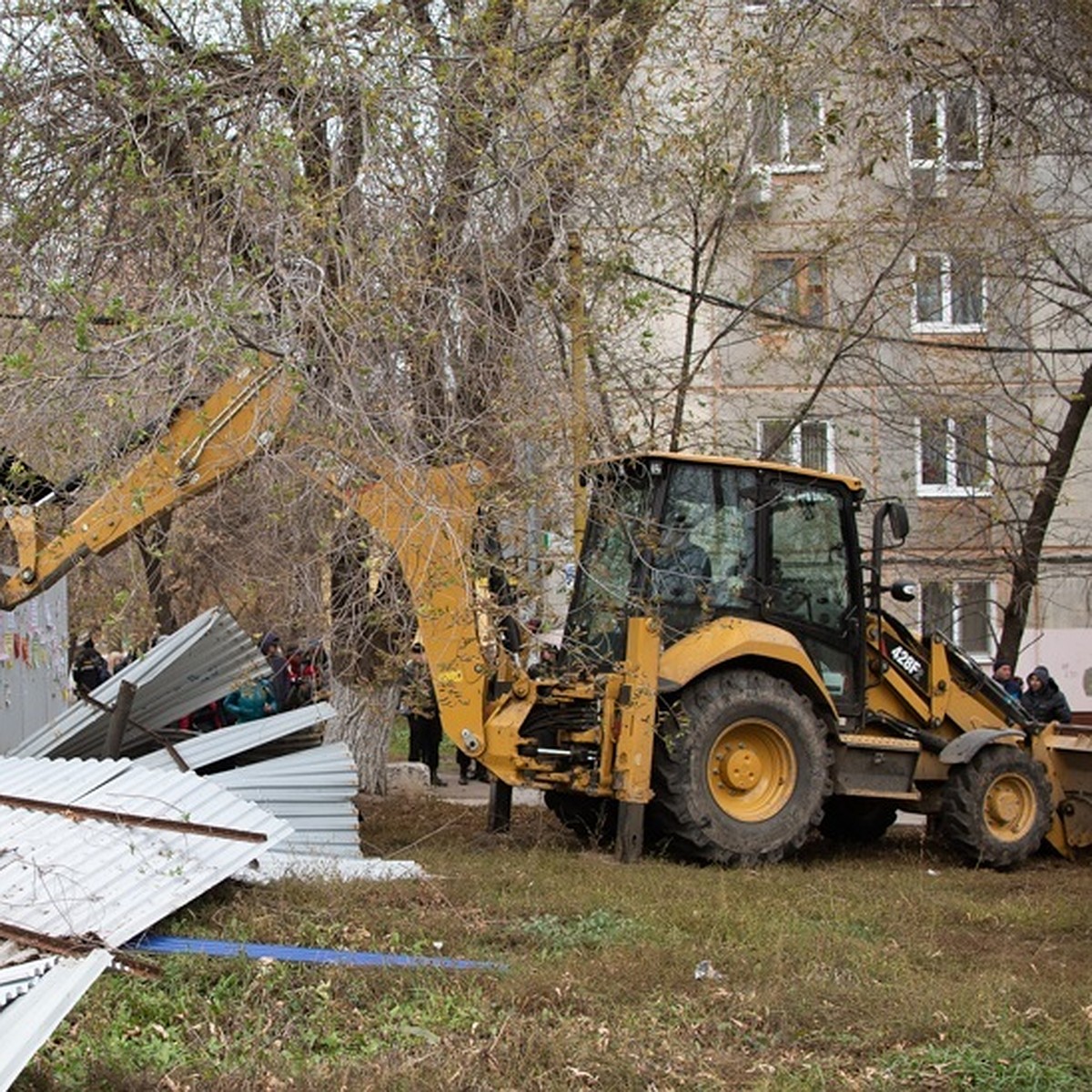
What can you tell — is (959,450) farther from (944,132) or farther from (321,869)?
(321,869)

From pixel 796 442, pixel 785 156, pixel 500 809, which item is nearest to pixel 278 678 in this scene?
pixel 500 809

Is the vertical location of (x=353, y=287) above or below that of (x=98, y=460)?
above

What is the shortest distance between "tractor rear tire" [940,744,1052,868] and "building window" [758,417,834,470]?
4.09m

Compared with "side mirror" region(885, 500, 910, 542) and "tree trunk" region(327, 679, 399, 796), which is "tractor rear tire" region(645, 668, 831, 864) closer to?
"side mirror" region(885, 500, 910, 542)

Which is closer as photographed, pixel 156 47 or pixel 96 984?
pixel 96 984

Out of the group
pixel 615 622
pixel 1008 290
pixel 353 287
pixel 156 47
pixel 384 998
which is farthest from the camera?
pixel 1008 290

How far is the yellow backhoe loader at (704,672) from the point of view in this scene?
33.1 ft

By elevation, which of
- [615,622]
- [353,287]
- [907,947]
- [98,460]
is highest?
[353,287]

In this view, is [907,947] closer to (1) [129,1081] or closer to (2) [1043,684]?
(1) [129,1081]

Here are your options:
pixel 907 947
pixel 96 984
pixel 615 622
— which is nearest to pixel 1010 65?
pixel 615 622

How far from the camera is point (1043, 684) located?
1803 centimetres

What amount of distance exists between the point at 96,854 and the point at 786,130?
10092 millimetres

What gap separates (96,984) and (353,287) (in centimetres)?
399

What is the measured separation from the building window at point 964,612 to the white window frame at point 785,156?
491 centimetres
